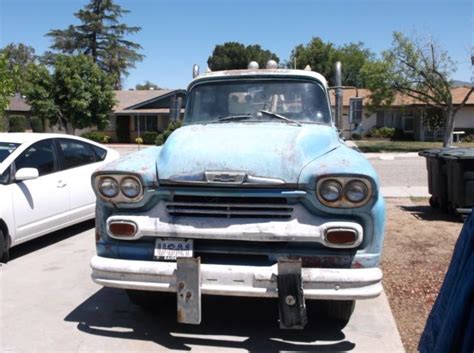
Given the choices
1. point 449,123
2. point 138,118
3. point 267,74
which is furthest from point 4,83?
point 138,118

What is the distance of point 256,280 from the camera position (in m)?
3.89

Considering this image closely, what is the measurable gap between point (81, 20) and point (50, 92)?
30051mm

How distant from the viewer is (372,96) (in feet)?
105

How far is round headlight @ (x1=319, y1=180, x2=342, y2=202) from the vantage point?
3963mm

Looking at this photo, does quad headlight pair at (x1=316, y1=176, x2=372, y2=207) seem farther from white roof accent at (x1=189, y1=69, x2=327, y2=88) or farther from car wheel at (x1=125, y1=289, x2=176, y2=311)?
white roof accent at (x1=189, y1=69, x2=327, y2=88)

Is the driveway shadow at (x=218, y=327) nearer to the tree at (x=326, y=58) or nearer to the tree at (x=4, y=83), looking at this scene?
the tree at (x=4, y=83)

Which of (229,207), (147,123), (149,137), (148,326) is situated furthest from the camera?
(147,123)

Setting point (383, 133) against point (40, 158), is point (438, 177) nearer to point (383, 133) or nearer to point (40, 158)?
point (40, 158)

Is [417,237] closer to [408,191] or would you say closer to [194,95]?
[194,95]

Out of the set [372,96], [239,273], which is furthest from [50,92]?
[239,273]

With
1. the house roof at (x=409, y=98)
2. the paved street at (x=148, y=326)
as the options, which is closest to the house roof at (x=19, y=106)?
the house roof at (x=409, y=98)

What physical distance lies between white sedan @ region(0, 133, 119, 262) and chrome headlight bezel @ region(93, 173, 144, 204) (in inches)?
108

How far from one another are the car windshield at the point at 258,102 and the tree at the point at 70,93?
29314 mm

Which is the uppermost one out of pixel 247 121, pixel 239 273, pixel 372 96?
pixel 372 96
